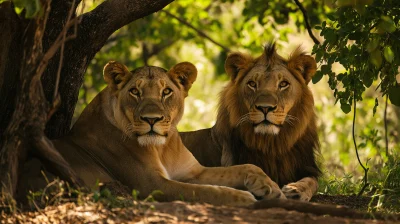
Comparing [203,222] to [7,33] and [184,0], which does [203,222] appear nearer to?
[7,33]

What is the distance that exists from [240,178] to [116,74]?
4.02 ft

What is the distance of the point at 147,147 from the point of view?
611cm

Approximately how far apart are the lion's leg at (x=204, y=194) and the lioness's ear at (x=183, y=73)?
2.92 ft

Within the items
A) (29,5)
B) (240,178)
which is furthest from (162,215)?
(240,178)

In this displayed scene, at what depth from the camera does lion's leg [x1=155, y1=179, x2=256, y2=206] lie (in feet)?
18.5

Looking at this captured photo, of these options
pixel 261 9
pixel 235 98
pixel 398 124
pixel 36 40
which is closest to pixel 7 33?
pixel 36 40

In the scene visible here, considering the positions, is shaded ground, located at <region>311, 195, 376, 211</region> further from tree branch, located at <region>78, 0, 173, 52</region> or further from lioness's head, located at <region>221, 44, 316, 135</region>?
tree branch, located at <region>78, 0, 173, 52</region>

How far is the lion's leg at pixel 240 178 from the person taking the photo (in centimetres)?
593

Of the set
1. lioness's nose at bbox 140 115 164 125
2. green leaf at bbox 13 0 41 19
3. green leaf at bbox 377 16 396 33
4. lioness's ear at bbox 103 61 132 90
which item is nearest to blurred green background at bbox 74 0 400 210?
green leaf at bbox 377 16 396 33

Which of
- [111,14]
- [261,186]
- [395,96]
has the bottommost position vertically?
[261,186]

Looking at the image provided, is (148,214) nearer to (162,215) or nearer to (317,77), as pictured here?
(162,215)

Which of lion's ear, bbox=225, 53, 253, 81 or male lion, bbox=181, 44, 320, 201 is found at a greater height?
lion's ear, bbox=225, 53, 253, 81

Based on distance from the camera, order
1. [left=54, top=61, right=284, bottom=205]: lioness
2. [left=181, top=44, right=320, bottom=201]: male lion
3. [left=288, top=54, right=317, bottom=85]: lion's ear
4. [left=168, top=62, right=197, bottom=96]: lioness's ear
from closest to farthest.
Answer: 1. [left=54, top=61, right=284, bottom=205]: lioness
2. [left=168, top=62, right=197, bottom=96]: lioness's ear
3. [left=181, top=44, right=320, bottom=201]: male lion
4. [left=288, top=54, right=317, bottom=85]: lion's ear

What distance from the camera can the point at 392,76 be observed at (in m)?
6.30
